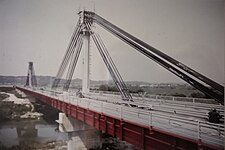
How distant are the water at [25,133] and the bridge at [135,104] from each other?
0.33 meters

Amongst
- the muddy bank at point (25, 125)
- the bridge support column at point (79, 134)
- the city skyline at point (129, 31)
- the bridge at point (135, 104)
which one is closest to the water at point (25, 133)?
the muddy bank at point (25, 125)

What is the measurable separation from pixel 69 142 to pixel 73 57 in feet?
3.51

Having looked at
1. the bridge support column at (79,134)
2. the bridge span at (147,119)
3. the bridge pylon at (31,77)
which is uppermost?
the bridge pylon at (31,77)

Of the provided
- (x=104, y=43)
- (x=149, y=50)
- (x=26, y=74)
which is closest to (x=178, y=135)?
(x=149, y=50)

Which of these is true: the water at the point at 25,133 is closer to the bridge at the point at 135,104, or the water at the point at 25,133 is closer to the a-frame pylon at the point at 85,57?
the bridge at the point at 135,104

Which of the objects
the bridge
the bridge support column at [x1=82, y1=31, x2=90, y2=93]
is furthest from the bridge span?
the bridge support column at [x1=82, y1=31, x2=90, y2=93]

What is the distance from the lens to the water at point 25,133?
2.65m

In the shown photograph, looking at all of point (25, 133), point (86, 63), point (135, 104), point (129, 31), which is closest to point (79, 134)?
point (25, 133)

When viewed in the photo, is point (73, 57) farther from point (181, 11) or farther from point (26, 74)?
point (181, 11)

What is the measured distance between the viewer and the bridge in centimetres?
219

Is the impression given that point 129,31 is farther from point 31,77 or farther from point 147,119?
point 31,77

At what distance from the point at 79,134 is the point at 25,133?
66 cm

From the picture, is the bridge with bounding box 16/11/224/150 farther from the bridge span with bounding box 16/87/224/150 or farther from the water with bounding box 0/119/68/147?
the water with bounding box 0/119/68/147

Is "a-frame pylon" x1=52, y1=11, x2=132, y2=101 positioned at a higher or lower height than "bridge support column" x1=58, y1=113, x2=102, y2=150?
higher
